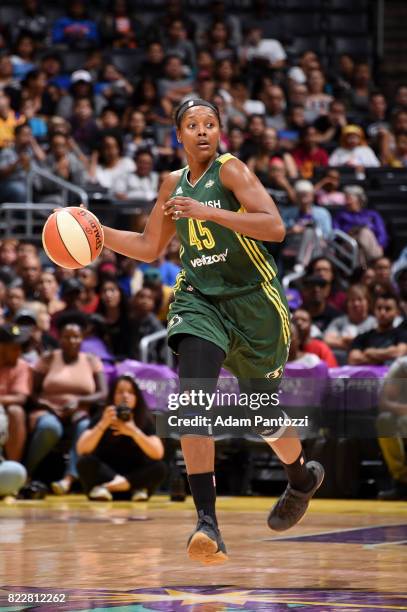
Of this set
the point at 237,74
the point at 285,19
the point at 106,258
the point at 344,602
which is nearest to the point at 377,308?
the point at 106,258

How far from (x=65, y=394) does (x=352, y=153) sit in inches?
283

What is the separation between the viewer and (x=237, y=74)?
1798 cm

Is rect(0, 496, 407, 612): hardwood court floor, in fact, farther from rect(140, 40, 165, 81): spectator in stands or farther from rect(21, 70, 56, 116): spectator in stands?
rect(140, 40, 165, 81): spectator in stands

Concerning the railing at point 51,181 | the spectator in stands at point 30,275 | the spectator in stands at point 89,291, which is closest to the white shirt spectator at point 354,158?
the railing at point 51,181

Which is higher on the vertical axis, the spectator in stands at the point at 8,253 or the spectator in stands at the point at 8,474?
the spectator in stands at the point at 8,253

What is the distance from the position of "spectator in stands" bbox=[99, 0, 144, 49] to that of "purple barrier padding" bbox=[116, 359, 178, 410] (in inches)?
344

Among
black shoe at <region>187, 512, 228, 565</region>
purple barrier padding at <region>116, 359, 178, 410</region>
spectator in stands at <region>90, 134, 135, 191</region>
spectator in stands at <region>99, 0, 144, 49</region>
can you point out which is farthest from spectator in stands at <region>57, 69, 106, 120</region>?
black shoe at <region>187, 512, 228, 565</region>

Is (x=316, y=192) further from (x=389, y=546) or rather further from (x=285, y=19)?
(x=389, y=546)

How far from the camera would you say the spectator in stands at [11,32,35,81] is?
17359 mm

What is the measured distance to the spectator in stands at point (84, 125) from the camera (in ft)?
52.6

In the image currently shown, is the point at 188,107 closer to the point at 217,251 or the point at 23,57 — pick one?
the point at 217,251

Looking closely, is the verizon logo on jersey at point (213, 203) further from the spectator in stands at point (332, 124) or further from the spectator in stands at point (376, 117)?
the spectator in stands at point (376, 117)

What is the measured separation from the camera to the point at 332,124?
17.4 meters

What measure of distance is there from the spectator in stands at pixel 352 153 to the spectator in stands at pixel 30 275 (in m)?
5.43
